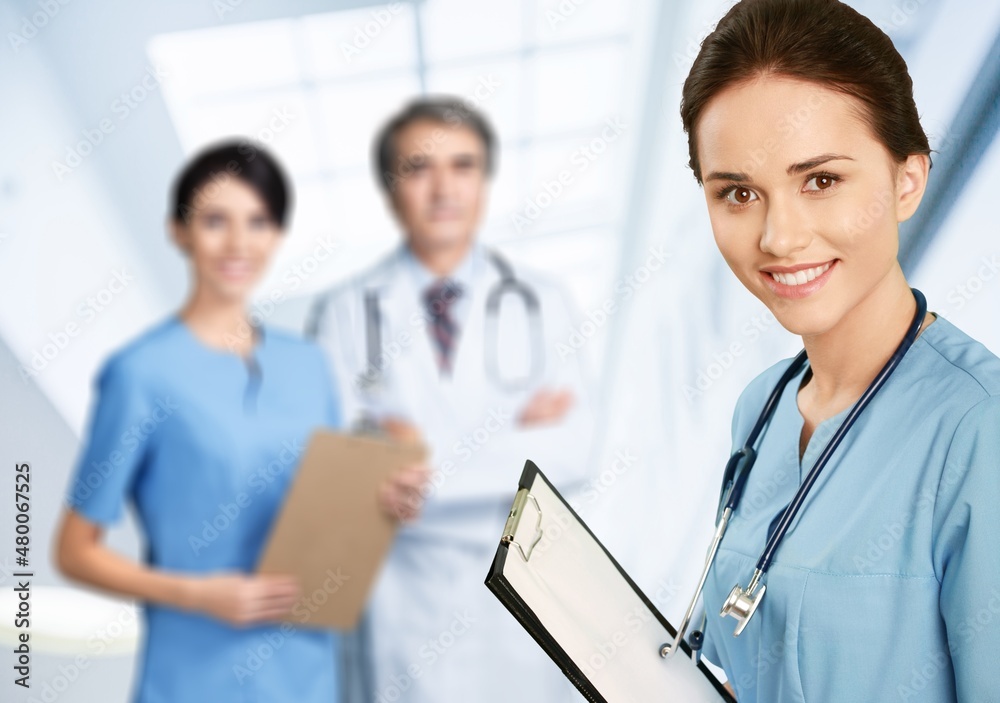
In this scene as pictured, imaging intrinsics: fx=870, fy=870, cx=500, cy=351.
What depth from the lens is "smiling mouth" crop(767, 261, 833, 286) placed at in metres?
0.83

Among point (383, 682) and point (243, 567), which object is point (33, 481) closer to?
point (243, 567)

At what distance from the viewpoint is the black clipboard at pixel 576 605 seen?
0.74m

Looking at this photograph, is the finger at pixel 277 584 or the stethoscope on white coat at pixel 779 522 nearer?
the stethoscope on white coat at pixel 779 522

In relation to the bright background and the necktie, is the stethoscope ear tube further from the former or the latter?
the necktie

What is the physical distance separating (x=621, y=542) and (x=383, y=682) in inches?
34.9

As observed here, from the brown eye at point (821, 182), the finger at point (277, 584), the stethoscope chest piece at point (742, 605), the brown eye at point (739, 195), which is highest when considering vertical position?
the brown eye at point (821, 182)

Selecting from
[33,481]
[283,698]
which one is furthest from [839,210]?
[33,481]

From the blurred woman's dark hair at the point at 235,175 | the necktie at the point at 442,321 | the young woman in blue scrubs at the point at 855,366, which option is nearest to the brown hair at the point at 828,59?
the young woman in blue scrubs at the point at 855,366

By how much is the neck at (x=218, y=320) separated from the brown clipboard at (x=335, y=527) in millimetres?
304

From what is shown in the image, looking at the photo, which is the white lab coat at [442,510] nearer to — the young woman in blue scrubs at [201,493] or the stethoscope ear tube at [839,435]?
the young woman in blue scrubs at [201,493]

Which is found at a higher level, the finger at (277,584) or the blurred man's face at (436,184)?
the blurred man's face at (436,184)

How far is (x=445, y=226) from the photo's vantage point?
235 cm

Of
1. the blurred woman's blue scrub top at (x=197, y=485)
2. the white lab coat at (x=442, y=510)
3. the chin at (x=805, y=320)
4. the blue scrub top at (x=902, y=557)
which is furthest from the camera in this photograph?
the white lab coat at (x=442, y=510)

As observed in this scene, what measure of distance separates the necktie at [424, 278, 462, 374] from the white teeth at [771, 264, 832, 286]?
1.52m
